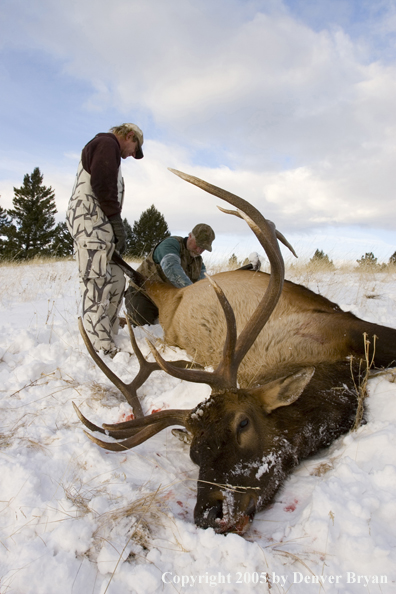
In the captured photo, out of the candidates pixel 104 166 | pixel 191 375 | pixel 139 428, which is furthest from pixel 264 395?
pixel 104 166

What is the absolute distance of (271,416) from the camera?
2.31 m

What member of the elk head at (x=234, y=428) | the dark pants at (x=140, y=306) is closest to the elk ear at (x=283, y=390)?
the elk head at (x=234, y=428)

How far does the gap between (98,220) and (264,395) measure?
115 inches

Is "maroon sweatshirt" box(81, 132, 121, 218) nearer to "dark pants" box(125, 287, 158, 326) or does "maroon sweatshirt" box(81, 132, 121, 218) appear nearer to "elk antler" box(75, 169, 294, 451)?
"elk antler" box(75, 169, 294, 451)

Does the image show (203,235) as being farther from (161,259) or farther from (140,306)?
(140,306)

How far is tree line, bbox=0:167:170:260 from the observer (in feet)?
100

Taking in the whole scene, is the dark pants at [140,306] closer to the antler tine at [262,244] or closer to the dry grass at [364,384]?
the antler tine at [262,244]

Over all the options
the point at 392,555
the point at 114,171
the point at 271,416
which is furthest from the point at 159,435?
the point at 114,171

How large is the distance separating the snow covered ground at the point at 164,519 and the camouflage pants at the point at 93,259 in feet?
4.73

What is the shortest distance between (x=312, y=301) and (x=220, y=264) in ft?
21.8

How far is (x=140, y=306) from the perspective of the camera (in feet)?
19.8

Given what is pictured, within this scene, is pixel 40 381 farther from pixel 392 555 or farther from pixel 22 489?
pixel 392 555

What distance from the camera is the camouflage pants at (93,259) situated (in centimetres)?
424

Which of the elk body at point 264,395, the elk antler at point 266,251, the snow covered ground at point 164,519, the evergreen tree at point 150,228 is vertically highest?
the evergreen tree at point 150,228
